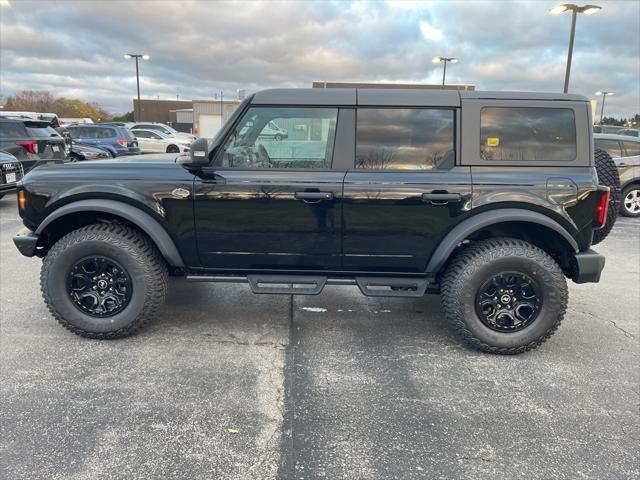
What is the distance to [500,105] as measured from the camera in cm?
332

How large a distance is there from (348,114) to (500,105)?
1.07 metres

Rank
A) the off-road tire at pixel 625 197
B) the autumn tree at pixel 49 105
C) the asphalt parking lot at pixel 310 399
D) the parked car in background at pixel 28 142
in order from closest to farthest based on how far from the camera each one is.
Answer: the asphalt parking lot at pixel 310 399
the off-road tire at pixel 625 197
the parked car in background at pixel 28 142
the autumn tree at pixel 49 105

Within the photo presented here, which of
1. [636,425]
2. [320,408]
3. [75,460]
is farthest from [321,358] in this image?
[636,425]

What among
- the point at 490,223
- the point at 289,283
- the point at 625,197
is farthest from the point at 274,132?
the point at 625,197

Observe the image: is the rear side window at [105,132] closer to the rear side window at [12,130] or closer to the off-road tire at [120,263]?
the rear side window at [12,130]

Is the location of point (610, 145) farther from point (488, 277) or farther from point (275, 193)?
point (275, 193)

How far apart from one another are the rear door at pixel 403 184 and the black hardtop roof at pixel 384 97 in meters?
0.03

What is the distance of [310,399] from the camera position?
9.18 ft

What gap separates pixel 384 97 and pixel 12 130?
32.0 feet

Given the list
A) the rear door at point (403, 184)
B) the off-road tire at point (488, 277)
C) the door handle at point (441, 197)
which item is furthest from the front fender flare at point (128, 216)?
the off-road tire at point (488, 277)

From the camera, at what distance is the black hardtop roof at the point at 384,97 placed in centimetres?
334

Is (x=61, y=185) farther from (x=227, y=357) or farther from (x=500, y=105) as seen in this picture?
(x=500, y=105)

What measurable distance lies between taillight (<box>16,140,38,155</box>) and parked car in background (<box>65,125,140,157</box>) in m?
6.03

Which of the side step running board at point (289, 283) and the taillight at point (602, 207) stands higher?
the taillight at point (602, 207)
